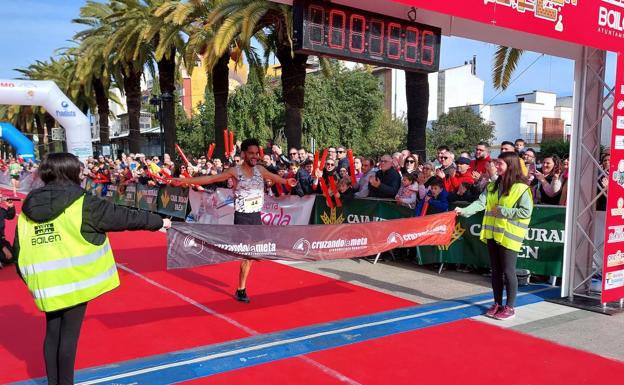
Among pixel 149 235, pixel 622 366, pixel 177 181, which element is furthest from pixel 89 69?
pixel 622 366

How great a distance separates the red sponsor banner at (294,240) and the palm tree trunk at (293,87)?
30.2 ft

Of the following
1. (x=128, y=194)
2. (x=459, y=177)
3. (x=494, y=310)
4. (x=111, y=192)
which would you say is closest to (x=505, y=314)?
(x=494, y=310)

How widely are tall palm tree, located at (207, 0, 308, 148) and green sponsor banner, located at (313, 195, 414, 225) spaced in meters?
4.17

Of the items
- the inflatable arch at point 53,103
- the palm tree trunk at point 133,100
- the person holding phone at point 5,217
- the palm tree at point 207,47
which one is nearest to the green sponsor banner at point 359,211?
the person holding phone at point 5,217

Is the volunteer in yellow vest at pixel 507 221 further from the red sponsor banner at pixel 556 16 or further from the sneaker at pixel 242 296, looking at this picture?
the sneaker at pixel 242 296

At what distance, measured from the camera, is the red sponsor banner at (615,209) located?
6098mm

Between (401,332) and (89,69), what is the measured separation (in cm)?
2389

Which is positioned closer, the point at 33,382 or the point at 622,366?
the point at 33,382

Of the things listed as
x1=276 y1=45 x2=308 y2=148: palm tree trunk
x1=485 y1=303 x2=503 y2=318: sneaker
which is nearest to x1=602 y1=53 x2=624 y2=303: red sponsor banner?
x1=485 y1=303 x2=503 y2=318: sneaker

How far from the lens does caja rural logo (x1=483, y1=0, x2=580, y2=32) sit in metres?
5.90

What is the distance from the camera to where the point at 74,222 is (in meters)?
3.46

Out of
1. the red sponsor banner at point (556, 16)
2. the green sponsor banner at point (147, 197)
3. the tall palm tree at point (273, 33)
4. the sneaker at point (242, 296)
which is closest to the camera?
the red sponsor banner at point (556, 16)

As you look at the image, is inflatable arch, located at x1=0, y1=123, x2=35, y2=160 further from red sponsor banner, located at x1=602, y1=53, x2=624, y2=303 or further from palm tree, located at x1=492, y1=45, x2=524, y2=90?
red sponsor banner, located at x1=602, y1=53, x2=624, y2=303

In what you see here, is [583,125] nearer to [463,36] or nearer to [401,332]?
[463,36]
